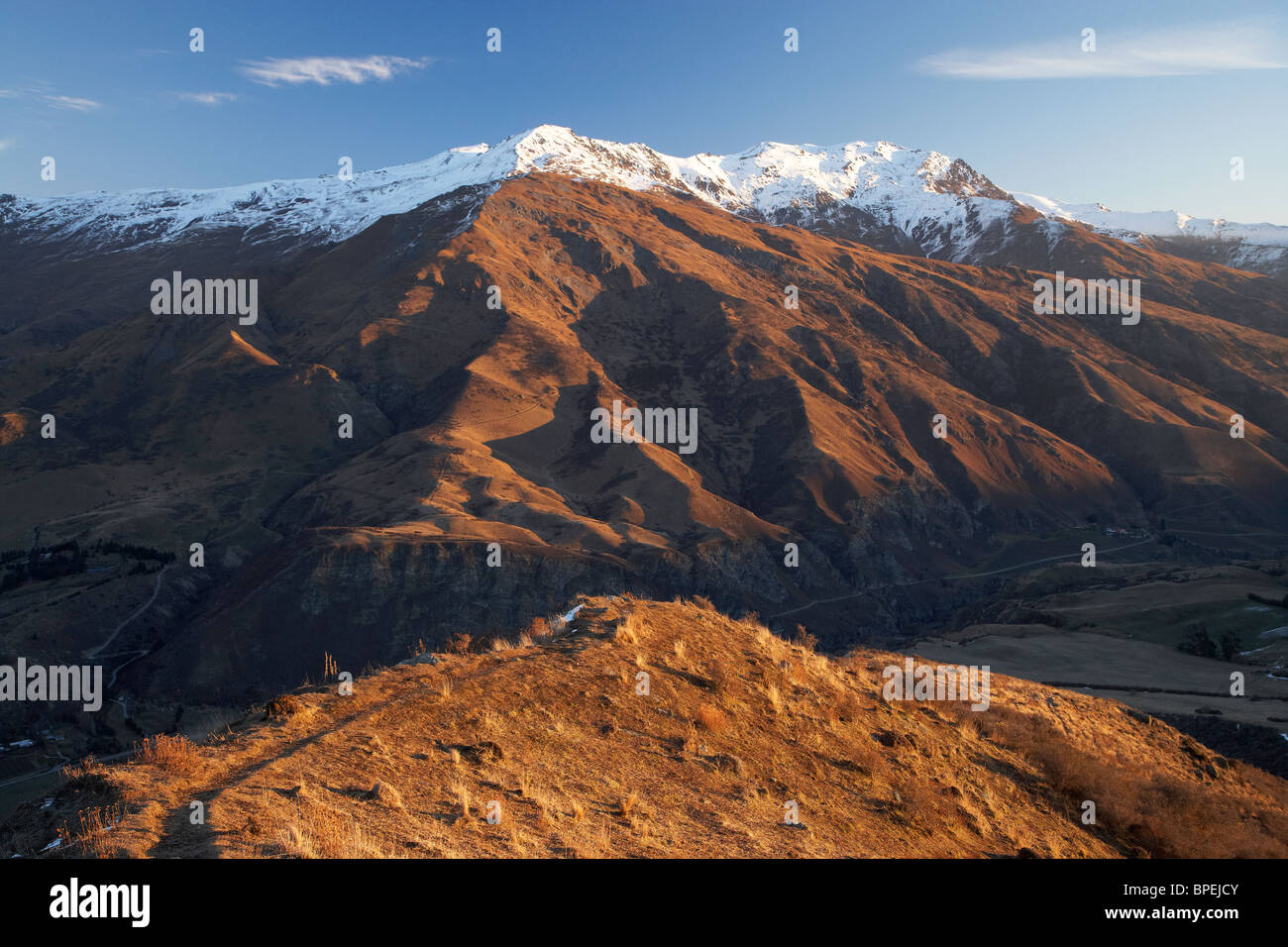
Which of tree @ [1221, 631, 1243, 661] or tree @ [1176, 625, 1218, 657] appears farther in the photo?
tree @ [1176, 625, 1218, 657]

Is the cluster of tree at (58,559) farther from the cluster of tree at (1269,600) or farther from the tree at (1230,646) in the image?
the cluster of tree at (1269,600)

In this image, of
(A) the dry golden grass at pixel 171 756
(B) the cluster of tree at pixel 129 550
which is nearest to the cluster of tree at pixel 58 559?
(B) the cluster of tree at pixel 129 550

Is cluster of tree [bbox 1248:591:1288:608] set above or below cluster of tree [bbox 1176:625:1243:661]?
above

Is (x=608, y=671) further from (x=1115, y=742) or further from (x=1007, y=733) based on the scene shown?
(x=1115, y=742)

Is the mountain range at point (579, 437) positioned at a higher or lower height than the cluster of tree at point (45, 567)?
higher

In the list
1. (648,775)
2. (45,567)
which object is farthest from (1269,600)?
(45,567)

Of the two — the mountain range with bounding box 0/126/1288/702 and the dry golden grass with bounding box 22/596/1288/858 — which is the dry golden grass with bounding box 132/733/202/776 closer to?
the dry golden grass with bounding box 22/596/1288/858

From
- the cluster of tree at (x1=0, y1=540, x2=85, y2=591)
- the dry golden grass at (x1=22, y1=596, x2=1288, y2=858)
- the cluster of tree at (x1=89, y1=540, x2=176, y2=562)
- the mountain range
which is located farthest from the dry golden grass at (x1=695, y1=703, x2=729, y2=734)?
the cluster of tree at (x1=0, y1=540, x2=85, y2=591)

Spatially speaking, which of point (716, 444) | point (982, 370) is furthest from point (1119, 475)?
point (716, 444)
